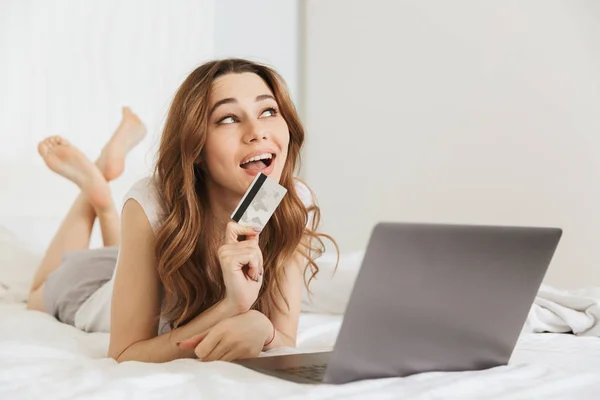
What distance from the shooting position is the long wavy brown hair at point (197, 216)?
138 centimetres

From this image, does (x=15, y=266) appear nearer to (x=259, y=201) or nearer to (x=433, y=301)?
(x=259, y=201)

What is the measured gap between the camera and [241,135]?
141 cm

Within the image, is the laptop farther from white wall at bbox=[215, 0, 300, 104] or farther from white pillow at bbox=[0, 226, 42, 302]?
→ white wall at bbox=[215, 0, 300, 104]

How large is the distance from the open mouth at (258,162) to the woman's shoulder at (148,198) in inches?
7.2

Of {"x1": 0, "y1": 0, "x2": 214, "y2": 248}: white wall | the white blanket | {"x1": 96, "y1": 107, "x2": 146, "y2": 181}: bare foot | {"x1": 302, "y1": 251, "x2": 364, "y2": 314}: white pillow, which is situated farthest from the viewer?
{"x1": 0, "y1": 0, "x2": 214, "y2": 248}: white wall

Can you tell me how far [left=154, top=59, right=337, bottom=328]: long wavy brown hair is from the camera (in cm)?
138

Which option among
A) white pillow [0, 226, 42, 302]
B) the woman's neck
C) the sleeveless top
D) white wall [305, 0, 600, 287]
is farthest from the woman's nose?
white wall [305, 0, 600, 287]

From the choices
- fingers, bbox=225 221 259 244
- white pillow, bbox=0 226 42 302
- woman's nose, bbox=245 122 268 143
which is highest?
woman's nose, bbox=245 122 268 143

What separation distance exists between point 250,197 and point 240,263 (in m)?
0.11

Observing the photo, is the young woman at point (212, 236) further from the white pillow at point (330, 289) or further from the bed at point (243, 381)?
the white pillow at point (330, 289)

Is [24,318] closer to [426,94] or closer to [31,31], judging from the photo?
[31,31]

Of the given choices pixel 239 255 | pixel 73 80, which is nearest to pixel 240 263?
pixel 239 255

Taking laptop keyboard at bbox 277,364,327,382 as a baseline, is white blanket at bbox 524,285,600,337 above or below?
below

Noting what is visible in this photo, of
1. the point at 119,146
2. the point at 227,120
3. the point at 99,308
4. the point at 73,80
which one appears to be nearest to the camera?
the point at 227,120
